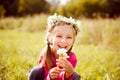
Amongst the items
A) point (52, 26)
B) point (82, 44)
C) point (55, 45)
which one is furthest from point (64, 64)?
point (82, 44)

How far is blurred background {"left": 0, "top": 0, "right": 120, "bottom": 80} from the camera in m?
4.36

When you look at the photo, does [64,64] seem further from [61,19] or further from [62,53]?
[61,19]

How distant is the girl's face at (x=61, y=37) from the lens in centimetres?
301

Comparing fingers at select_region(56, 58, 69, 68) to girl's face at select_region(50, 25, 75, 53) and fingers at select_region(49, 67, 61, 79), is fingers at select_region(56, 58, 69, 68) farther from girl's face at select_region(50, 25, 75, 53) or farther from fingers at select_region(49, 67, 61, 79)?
girl's face at select_region(50, 25, 75, 53)

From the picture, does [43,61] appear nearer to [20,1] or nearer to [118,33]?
[118,33]

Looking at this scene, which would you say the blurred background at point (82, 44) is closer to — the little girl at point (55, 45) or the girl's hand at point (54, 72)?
the little girl at point (55, 45)

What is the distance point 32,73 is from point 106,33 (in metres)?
6.66

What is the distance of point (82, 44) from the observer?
31.1 ft

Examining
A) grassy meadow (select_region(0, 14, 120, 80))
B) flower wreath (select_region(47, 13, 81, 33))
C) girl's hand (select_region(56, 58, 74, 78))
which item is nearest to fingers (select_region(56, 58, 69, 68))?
girl's hand (select_region(56, 58, 74, 78))

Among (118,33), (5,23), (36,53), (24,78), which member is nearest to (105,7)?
(5,23)

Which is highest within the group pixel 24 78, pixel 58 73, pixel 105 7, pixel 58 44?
pixel 105 7

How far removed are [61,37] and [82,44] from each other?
6488 millimetres

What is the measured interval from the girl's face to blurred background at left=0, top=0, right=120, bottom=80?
300 mm

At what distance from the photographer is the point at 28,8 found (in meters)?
29.9
